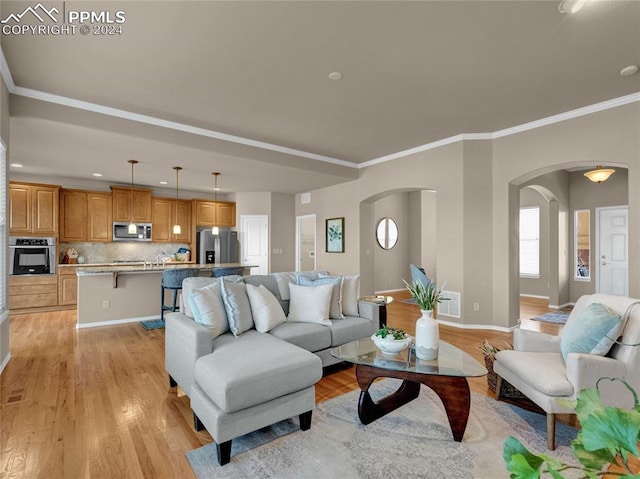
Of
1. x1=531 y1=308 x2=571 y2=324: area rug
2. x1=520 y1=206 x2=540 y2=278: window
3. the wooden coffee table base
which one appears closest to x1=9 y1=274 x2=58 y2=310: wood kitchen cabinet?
the wooden coffee table base

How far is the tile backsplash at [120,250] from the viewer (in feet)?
22.4

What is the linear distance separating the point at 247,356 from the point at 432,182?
4184 mm

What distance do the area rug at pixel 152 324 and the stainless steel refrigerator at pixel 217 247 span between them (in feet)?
8.25

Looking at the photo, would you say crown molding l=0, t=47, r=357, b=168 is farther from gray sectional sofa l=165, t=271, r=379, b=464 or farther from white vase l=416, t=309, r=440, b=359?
white vase l=416, t=309, r=440, b=359

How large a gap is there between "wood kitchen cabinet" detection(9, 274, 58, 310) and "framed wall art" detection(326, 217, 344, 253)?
5.25 meters

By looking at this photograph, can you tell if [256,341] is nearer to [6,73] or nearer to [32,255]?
[6,73]

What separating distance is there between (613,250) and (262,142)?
6967 millimetres

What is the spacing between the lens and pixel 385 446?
2.06 metres

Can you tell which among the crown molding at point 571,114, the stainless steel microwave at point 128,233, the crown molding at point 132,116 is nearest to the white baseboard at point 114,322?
the stainless steel microwave at point 128,233

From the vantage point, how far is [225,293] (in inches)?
110

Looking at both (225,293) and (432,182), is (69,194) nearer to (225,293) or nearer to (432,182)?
(225,293)

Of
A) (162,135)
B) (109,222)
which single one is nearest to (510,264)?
(162,135)

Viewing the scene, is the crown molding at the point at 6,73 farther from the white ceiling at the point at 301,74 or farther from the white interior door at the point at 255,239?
the white interior door at the point at 255,239

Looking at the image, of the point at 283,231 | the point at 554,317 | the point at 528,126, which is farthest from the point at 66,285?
the point at 554,317
